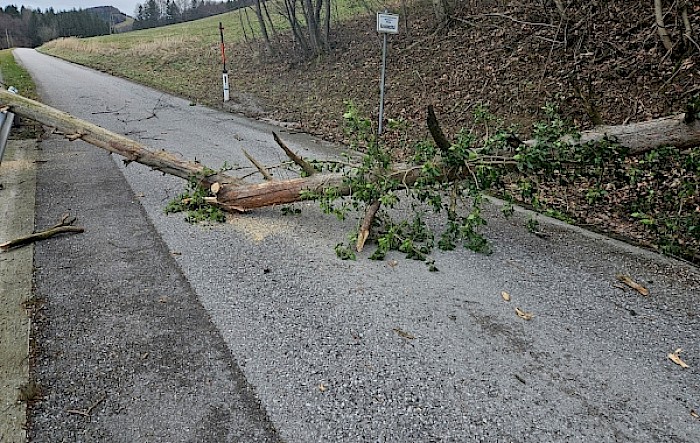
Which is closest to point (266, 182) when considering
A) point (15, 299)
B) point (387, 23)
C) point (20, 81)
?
point (15, 299)

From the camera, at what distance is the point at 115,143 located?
5855 millimetres

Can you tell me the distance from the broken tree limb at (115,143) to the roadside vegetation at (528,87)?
2.06 m

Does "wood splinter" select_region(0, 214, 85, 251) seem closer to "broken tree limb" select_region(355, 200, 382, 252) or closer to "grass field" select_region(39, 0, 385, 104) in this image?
"broken tree limb" select_region(355, 200, 382, 252)

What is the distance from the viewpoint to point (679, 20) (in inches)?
303

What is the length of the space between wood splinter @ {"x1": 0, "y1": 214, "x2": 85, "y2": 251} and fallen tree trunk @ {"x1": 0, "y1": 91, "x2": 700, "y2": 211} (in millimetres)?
1141

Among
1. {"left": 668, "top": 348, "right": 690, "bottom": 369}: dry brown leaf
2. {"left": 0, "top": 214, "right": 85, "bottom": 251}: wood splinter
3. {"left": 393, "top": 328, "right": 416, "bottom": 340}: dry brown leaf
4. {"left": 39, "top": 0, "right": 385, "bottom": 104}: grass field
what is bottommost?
{"left": 668, "top": 348, "right": 690, "bottom": 369}: dry brown leaf

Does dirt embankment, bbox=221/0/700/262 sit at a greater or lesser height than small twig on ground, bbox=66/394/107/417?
greater

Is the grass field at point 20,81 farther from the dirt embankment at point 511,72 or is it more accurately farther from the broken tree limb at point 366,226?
the broken tree limb at point 366,226

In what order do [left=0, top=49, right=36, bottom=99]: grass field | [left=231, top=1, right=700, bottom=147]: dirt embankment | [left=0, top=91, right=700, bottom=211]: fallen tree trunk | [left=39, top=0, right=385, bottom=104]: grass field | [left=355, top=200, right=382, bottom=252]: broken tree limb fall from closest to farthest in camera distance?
[left=0, top=91, right=700, bottom=211]: fallen tree trunk < [left=355, top=200, right=382, bottom=252]: broken tree limb < [left=231, top=1, right=700, bottom=147]: dirt embankment < [left=0, top=49, right=36, bottom=99]: grass field < [left=39, top=0, right=385, bottom=104]: grass field

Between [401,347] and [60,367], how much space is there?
6.68ft

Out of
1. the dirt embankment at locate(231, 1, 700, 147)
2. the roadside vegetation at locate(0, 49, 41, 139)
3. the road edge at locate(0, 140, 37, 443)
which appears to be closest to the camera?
the road edge at locate(0, 140, 37, 443)

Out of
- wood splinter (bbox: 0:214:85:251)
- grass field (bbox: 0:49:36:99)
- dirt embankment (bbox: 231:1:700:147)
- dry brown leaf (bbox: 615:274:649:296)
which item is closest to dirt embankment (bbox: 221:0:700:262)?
dirt embankment (bbox: 231:1:700:147)

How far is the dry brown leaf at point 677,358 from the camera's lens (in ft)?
9.93

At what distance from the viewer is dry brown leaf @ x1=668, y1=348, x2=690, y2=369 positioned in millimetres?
3027
